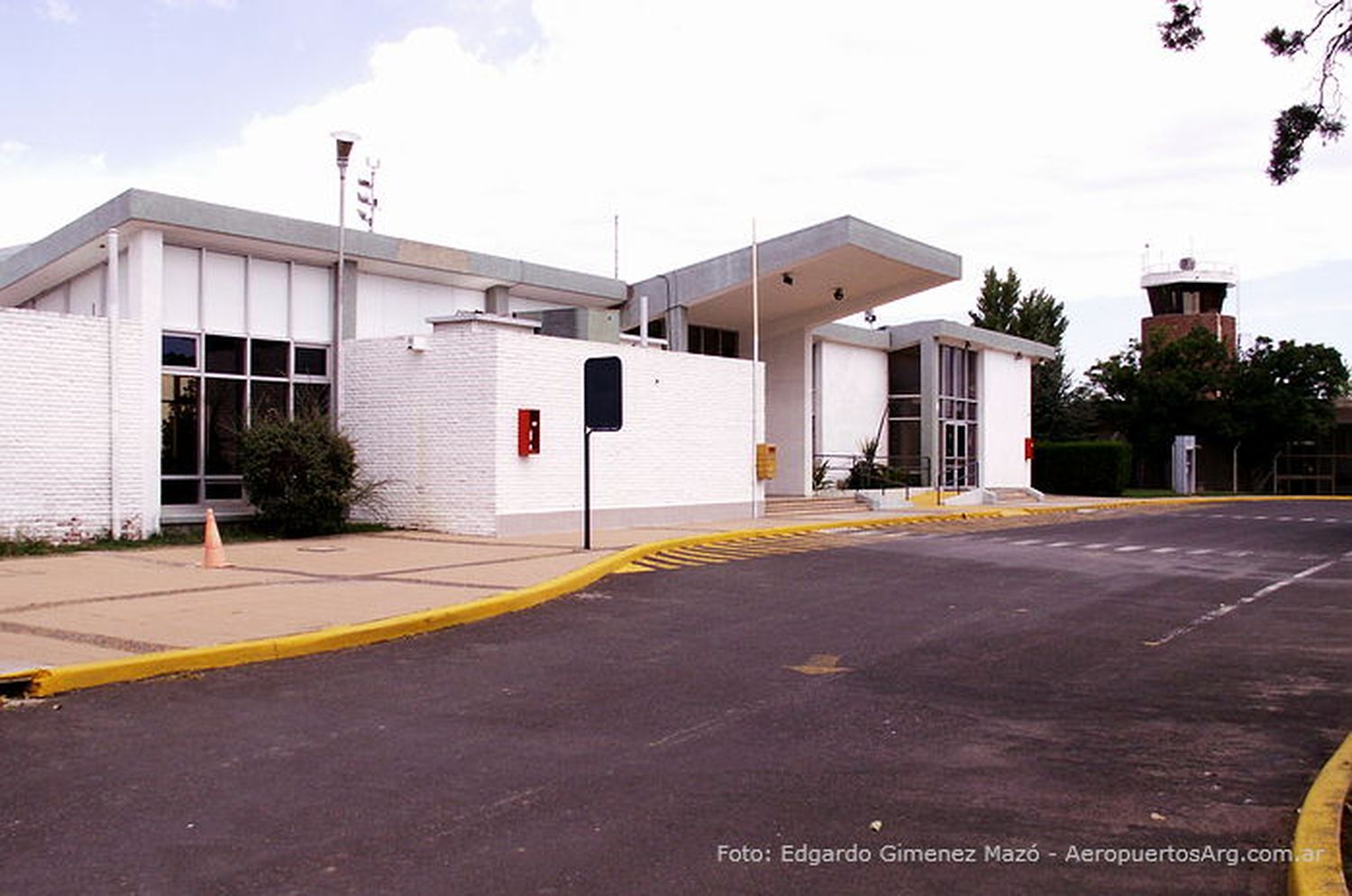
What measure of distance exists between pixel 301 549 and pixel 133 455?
3426 mm

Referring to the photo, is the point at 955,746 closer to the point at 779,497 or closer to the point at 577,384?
the point at 577,384

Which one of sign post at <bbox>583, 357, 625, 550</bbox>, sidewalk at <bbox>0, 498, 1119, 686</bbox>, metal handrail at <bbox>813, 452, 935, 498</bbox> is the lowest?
sidewalk at <bbox>0, 498, 1119, 686</bbox>

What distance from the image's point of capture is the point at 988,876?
14.3 feet

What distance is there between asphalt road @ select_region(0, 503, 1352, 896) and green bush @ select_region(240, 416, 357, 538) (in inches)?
336

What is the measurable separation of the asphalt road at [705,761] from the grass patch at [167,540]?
8.81 meters

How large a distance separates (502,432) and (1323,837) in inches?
615

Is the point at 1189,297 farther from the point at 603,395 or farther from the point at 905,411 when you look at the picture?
the point at 603,395

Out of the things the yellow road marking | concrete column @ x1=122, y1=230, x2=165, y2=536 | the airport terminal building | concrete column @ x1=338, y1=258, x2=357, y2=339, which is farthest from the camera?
concrete column @ x1=338, y1=258, x2=357, y2=339

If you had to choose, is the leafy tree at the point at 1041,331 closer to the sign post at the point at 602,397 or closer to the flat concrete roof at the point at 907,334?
the flat concrete roof at the point at 907,334

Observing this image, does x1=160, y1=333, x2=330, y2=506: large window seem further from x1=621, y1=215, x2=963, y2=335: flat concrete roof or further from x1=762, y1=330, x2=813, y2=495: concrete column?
x1=762, y1=330, x2=813, y2=495: concrete column

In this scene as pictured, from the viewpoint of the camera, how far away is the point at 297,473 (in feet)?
59.7

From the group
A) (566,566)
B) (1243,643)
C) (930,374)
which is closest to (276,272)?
(566,566)


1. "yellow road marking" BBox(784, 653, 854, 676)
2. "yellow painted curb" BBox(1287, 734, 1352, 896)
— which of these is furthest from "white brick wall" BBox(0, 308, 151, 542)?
"yellow painted curb" BBox(1287, 734, 1352, 896)

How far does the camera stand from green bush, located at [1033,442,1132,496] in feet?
143
